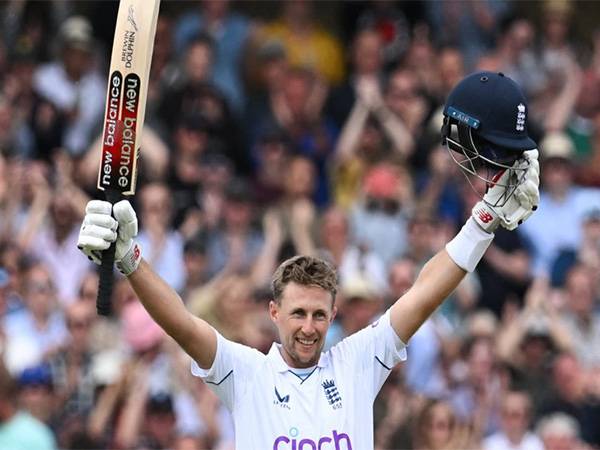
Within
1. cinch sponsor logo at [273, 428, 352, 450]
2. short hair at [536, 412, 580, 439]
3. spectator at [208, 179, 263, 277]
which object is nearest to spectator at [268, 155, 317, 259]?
spectator at [208, 179, 263, 277]

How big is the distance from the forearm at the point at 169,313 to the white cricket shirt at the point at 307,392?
12 cm

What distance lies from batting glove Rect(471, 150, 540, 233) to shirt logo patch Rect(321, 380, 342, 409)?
1.00 meters

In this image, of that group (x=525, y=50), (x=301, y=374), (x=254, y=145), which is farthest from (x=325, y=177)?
(x=301, y=374)

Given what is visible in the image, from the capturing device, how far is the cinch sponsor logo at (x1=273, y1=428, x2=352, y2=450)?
257 inches

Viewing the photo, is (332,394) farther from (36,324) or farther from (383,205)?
(383,205)

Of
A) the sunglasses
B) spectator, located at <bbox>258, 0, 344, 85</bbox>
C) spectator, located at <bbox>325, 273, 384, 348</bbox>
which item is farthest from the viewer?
spectator, located at <bbox>258, 0, 344, 85</bbox>

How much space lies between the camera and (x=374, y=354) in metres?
6.86

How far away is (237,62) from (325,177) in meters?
1.61

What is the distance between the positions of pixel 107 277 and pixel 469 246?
1640 millimetres

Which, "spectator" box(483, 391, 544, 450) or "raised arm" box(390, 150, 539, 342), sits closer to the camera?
"raised arm" box(390, 150, 539, 342)

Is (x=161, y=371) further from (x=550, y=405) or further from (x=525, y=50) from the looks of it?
(x=525, y=50)

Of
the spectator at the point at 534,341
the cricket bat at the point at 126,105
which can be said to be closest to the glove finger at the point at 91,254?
the cricket bat at the point at 126,105

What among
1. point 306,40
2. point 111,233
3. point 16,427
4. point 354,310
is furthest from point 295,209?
point 111,233

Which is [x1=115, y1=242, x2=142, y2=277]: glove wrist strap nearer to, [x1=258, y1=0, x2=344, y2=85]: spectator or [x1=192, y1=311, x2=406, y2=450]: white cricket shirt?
[x1=192, y1=311, x2=406, y2=450]: white cricket shirt
